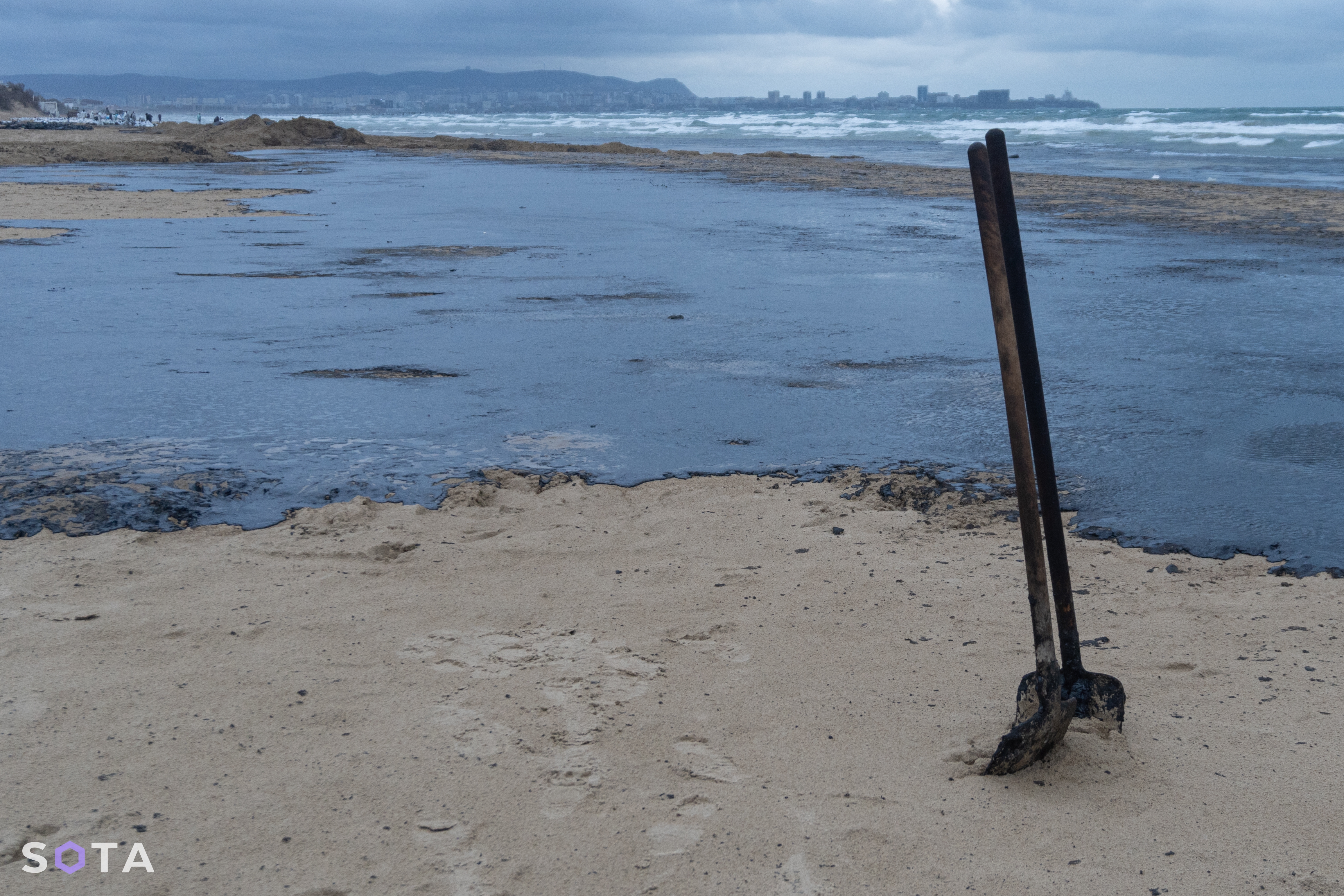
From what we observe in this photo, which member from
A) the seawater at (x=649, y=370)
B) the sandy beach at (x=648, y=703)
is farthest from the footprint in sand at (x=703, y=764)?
the seawater at (x=649, y=370)

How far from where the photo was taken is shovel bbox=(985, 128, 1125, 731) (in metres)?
2.49

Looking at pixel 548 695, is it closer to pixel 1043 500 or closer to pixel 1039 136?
pixel 1043 500

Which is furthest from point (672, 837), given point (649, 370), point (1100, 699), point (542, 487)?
point (649, 370)

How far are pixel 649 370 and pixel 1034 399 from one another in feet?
13.6

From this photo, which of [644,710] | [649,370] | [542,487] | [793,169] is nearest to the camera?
[644,710]

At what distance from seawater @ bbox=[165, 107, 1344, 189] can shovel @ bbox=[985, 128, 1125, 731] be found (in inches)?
934

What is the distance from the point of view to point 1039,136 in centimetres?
5334

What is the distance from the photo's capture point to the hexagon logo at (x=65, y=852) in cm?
230

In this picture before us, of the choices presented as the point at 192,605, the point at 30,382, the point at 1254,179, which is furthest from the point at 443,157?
the point at 192,605

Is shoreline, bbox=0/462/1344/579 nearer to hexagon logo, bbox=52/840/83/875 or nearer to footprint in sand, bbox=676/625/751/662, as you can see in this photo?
footprint in sand, bbox=676/625/751/662

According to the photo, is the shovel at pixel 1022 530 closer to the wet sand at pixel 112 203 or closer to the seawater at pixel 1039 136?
the wet sand at pixel 112 203

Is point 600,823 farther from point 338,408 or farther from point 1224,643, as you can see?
point 338,408

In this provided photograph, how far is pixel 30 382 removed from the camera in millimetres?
6184

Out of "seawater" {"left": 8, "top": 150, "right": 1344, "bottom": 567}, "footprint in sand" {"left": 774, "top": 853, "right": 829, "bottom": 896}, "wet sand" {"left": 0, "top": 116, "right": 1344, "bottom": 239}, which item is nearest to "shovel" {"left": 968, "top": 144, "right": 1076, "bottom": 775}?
"footprint in sand" {"left": 774, "top": 853, "right": 829, "bottom": 896}
